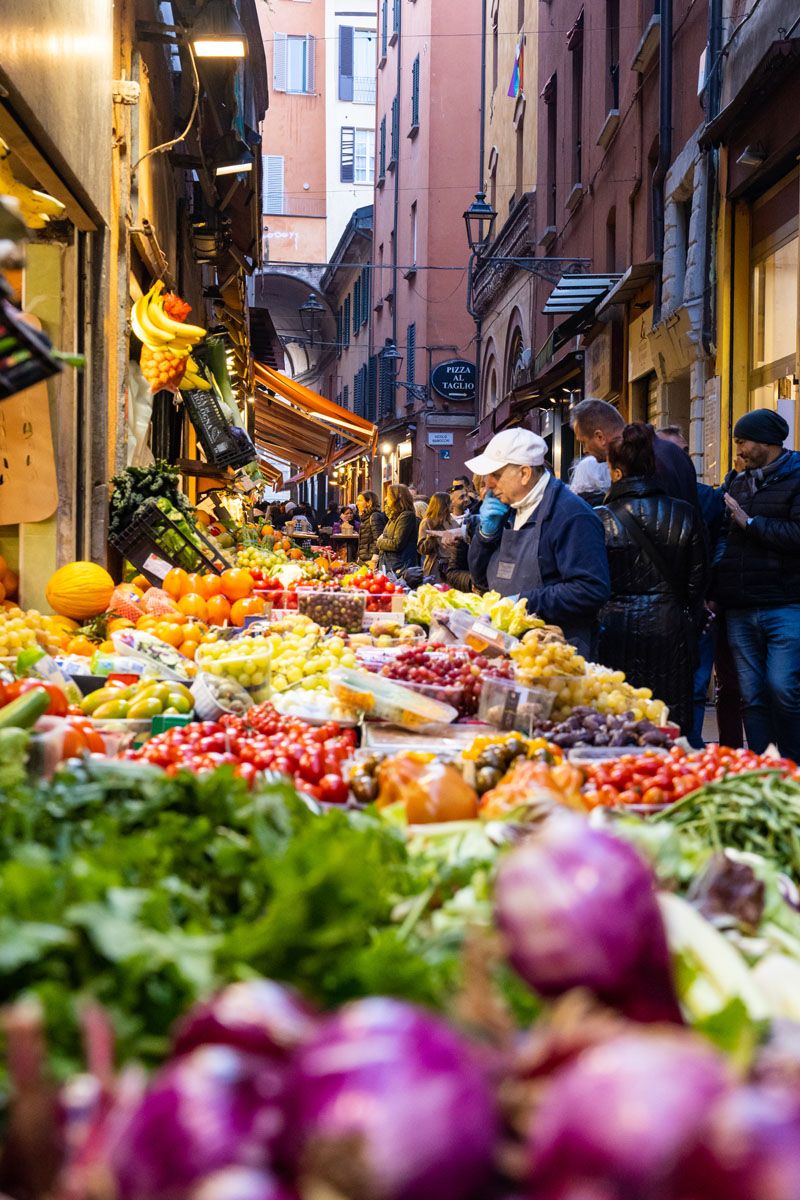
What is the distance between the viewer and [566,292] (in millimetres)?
16688

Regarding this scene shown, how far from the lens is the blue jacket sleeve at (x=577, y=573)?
6.54 meters

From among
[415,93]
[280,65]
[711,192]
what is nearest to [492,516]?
[711,192]

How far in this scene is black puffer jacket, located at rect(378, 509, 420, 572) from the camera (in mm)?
16297

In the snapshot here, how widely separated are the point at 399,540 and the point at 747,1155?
15.5 metres

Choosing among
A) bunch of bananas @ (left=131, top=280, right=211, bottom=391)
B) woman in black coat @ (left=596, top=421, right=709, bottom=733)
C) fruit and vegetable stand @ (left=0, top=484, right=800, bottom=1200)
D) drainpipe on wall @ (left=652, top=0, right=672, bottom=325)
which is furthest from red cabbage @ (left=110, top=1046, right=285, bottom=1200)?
drainpipe on wall @ (left=652, top=0, right=672, bottom=325)

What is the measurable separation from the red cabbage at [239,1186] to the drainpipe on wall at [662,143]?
13787mm

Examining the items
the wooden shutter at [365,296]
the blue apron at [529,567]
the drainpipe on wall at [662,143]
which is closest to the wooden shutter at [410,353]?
the wooden shutter at [365,296]

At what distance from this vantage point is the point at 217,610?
25.2ft

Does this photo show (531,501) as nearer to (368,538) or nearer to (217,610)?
(217,610)

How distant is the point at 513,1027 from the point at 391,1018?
226 millimetres

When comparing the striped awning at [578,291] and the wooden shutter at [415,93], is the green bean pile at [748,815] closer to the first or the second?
the striped awning at [578,291]

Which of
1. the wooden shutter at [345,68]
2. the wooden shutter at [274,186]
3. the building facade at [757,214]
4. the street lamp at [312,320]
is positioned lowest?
the building facade at [757,214]

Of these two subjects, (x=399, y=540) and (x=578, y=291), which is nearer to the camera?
(x=399, y=540)

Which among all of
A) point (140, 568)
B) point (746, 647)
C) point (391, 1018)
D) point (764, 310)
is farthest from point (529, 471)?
point (391, 1018)
